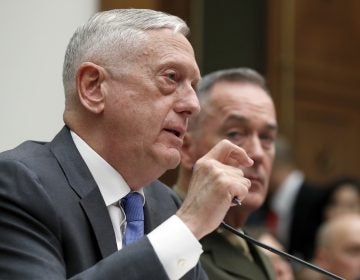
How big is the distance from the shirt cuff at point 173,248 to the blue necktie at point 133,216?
0.31 meters

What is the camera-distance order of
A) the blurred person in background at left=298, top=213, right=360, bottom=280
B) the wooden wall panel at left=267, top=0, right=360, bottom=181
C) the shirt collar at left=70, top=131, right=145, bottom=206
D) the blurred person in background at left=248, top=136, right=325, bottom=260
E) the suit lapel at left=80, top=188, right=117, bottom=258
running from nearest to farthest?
1. the suit lapel at left=80, top=188, right=117, bottom=258
2. the shirt collar at left=70, top=131, right=145, bottom=206
3. the blurred person in background at left=298, top=213, right=360, bottom=280
4. the blurred person in background at left=248, top=136, right=325, bottom=260
5. the wooden wall panel at left=267, top=0, right=360, bottom=181

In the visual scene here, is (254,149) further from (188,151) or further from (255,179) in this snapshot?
(188,151)

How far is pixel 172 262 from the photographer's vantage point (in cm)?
223

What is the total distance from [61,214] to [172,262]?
0.98 feet

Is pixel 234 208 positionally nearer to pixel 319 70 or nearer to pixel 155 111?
pixel 155 111

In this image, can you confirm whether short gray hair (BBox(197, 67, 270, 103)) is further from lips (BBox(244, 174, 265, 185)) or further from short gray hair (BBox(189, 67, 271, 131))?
lips (BBox(244, 174, 265, 185))

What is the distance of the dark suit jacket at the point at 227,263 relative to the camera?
3.32 metres

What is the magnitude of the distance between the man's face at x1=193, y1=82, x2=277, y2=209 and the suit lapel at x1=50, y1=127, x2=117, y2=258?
43.9 inches

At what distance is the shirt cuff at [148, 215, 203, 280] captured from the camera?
222cm

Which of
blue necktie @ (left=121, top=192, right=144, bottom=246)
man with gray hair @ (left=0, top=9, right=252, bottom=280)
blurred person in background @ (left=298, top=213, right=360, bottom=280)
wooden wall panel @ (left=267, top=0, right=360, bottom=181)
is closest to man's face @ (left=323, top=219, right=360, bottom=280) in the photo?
blurred person in background @ (left=298, top=213, right=360, bottom=280)

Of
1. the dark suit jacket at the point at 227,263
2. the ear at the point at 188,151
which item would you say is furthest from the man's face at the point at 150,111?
the ear at the point at 188,151

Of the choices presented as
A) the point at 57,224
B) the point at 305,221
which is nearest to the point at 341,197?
the point at 305,221

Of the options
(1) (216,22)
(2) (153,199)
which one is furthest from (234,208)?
(1) (216,22)

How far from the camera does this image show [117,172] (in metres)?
2.56
